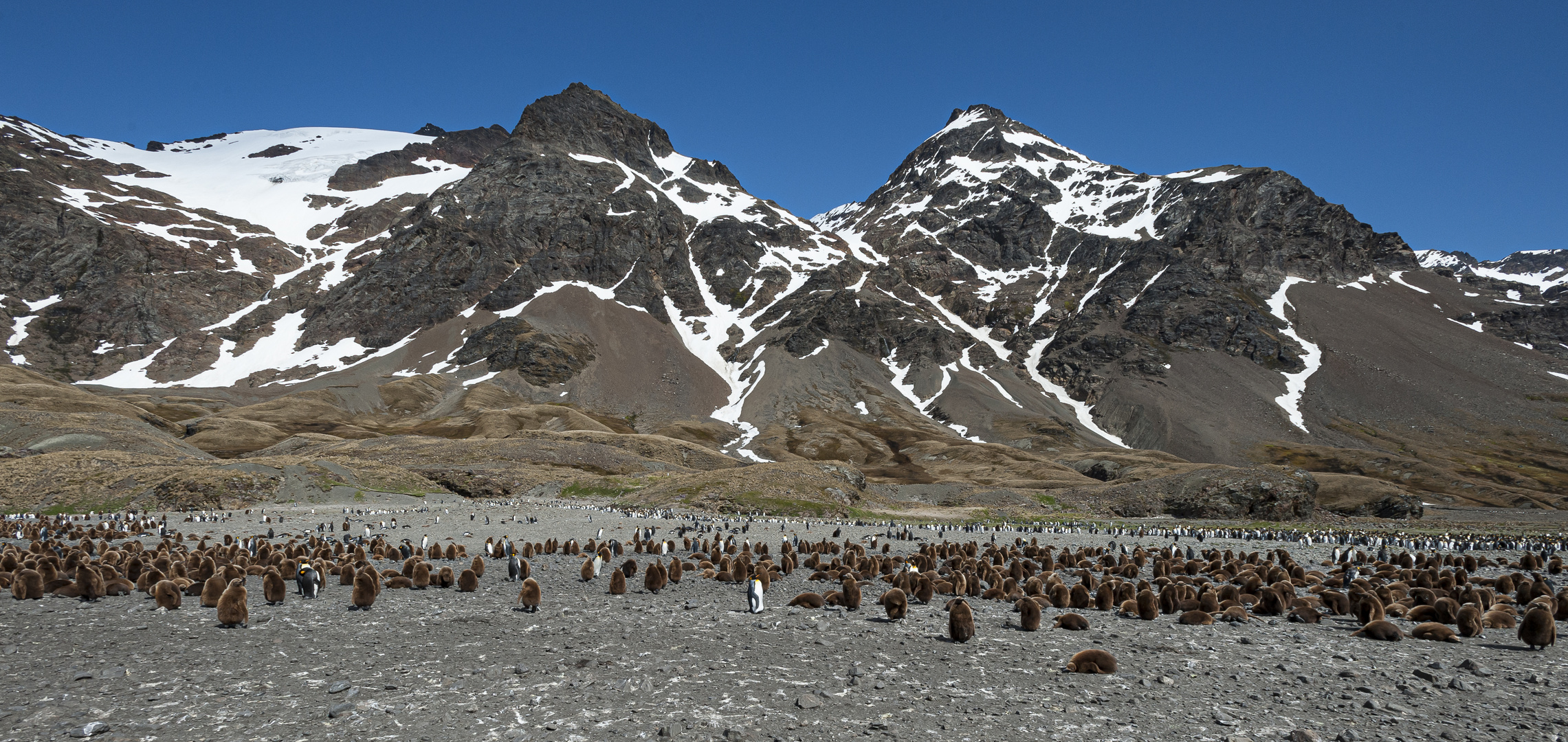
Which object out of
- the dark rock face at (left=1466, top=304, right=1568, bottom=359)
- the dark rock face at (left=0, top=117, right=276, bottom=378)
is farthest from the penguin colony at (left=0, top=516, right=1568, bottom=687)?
the dark rock face at (left=1466, top=304, right=1568, bottom=359)

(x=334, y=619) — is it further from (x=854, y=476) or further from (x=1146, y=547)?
(x=854, y=476)

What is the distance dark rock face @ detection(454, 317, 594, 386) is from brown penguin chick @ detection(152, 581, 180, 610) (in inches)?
5978

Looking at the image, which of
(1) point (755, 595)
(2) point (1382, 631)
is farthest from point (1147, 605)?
(1) point (755, 595)

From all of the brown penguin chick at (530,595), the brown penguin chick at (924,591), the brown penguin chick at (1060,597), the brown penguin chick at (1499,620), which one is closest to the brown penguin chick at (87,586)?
the brown penguin chick at (530,595)

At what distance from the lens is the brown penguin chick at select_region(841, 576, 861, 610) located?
16625 millimetres

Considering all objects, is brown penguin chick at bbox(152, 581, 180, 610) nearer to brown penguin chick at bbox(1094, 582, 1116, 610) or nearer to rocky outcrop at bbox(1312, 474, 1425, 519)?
brown penguin chick at bbox(1094, 582, 1116, 610)

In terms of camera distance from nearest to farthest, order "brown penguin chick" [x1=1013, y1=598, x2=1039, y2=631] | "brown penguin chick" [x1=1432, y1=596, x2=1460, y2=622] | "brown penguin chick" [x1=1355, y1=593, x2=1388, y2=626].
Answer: "brown penguin chick" [x1=1013, y1=598, x2=1039, y2=631] → "brown penguin chick" [x1=1355, y1=593, x2=1388, y2=626] → "brown penguin chick" [x1=1432, y1=596, x2=1460, y2=622]

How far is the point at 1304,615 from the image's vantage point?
52.6ft

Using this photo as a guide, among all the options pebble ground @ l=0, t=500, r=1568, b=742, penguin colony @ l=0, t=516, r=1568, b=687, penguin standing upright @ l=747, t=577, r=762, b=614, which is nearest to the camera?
pebble ground @ l=0, t=500, r=1568, b=742

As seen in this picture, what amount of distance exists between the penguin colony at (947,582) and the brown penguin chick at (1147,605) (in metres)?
0.03

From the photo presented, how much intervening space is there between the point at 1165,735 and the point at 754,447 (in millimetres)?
126430

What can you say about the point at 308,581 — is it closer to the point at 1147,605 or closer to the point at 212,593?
the point at 212,593

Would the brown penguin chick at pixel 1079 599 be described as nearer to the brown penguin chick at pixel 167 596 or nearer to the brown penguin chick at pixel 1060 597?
the brown penguin chick at pixel 1060 597

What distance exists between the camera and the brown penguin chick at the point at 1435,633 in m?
13.8
